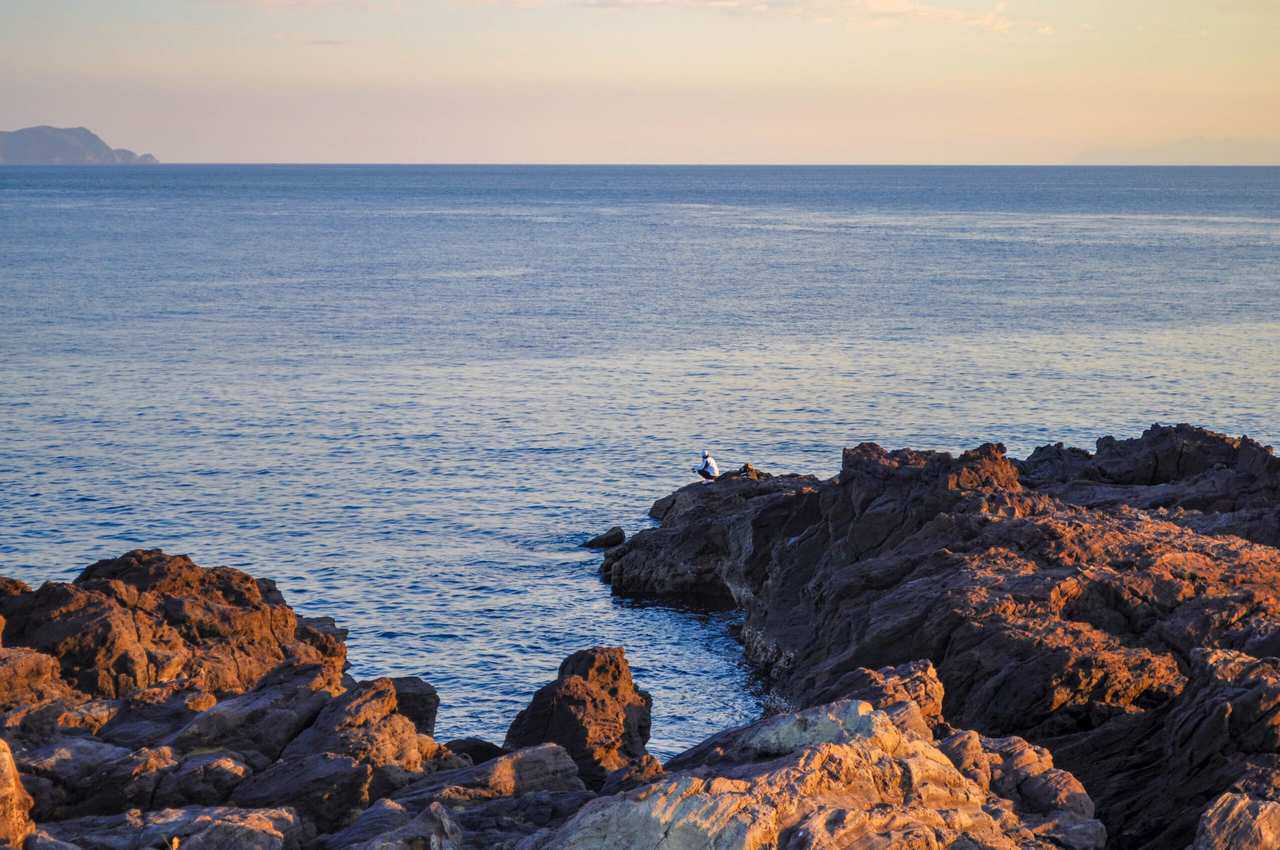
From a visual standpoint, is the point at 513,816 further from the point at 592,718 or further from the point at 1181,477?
the point at 1181,477

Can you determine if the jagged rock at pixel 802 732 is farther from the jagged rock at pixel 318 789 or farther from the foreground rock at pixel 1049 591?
the jagged rock at pixel 318 789

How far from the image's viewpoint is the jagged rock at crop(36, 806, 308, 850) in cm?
1645

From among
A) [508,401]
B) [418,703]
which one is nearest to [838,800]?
[418,703]

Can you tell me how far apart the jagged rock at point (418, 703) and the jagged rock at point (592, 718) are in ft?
7.60

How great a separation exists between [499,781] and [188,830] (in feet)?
13.5

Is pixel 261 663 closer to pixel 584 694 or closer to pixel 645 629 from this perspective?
pixel 584 694

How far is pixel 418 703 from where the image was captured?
84.7ft

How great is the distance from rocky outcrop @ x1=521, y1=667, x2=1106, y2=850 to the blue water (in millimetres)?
Answer: 12325

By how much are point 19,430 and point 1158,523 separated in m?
44.5

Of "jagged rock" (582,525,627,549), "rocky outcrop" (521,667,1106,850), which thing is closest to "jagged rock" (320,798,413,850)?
"rocky outcrop" (521,667,1106,850)

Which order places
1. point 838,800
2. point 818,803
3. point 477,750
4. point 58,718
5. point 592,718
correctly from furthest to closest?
point 477,750
point 592,718
point 58,718
point 838,800
point 818,803

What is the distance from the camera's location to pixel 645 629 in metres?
36.9

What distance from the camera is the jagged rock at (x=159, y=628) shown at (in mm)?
24750

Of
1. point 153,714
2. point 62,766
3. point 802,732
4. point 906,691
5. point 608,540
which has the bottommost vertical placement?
point 608,540
